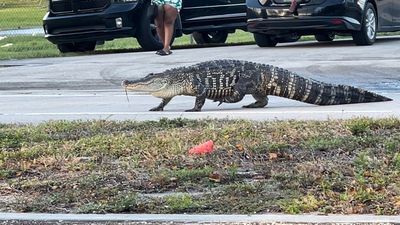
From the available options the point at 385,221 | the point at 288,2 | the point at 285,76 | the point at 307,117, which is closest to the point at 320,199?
the point at 385,221

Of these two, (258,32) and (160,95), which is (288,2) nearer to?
(258,32)

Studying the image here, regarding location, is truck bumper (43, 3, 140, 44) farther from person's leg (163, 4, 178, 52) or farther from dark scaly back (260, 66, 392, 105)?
dark scaly back (260, 66, 392, 105)

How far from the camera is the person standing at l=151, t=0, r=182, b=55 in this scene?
47.2 ft

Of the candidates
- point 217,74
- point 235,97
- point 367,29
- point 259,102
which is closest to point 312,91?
point 259,102

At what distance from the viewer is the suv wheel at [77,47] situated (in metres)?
17.8

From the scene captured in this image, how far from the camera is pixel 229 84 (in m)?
8.61

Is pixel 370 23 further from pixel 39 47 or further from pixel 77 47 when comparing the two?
pixel 39 47

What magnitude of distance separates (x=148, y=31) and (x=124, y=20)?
2.19 ft

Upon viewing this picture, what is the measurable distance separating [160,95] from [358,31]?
6.95 metres

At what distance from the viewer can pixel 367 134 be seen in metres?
6.56

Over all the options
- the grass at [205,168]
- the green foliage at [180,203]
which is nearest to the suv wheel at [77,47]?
the grass at [205,168]

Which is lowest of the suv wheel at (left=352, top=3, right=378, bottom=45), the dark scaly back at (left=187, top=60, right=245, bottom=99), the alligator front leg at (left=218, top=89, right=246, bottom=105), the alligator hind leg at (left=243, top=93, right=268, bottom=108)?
the suv wheel at (left=352, top=3, right=378, bottom=45)

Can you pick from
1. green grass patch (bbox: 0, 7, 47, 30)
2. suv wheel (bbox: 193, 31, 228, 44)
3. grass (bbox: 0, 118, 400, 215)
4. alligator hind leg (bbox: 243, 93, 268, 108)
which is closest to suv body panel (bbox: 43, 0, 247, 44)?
suv wheel (bbox: 193, 31, 228, 44)

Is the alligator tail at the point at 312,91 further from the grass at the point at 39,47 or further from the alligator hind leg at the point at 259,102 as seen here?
the grass at the point at 39,47
